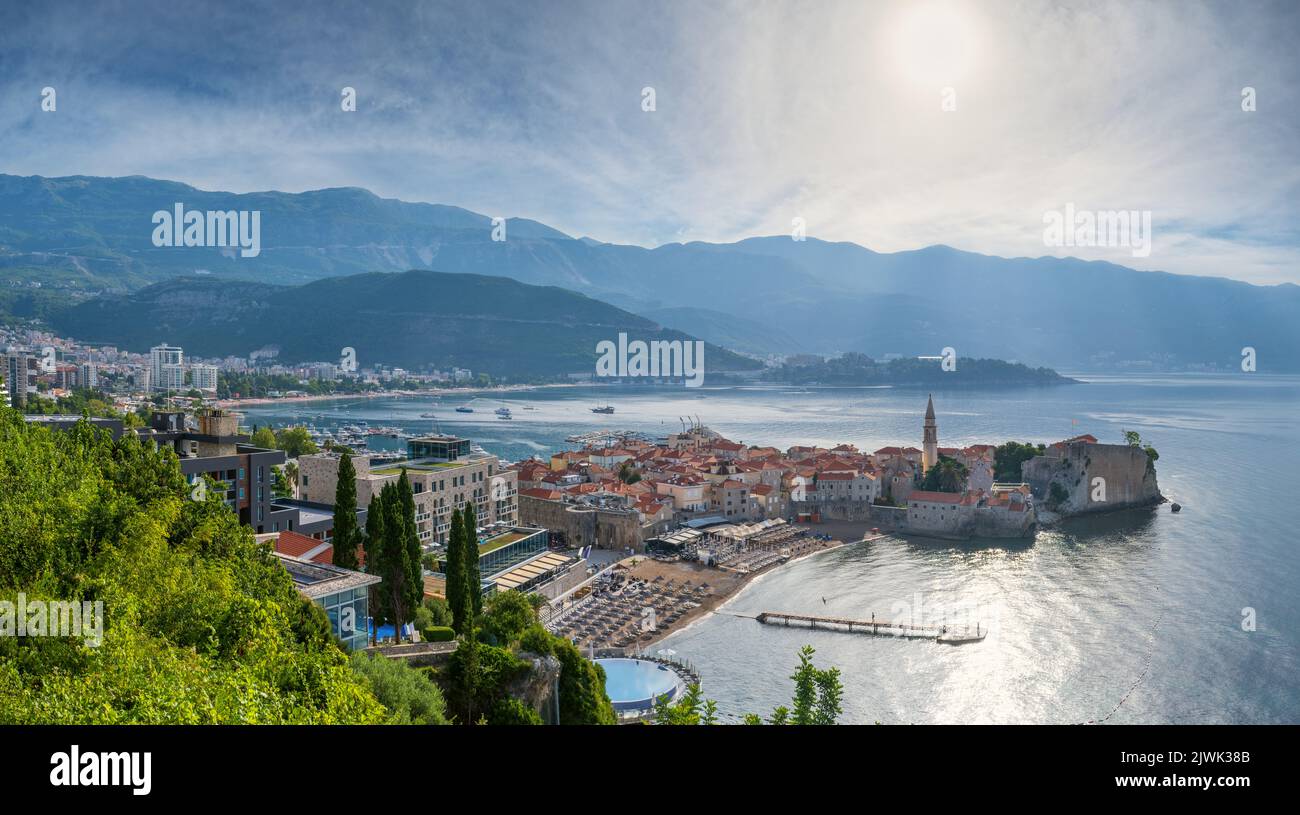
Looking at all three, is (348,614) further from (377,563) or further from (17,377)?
(17,377)

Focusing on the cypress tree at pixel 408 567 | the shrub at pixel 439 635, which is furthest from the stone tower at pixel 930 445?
the shrub at pixel 439 635

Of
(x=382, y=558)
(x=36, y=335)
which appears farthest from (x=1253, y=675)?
(x=36, y=335)

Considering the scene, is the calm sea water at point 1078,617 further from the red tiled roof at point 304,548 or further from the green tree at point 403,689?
the green tree at point 403,689

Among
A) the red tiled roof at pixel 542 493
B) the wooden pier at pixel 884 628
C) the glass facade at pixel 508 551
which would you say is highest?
the red tiled roof at pixel 542 493

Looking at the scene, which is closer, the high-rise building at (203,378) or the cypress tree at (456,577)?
the cypress tree at (456,577)

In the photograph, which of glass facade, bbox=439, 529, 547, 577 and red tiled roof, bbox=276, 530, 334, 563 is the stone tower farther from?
red tiled roof, bbox=276, 530, 334, 563
